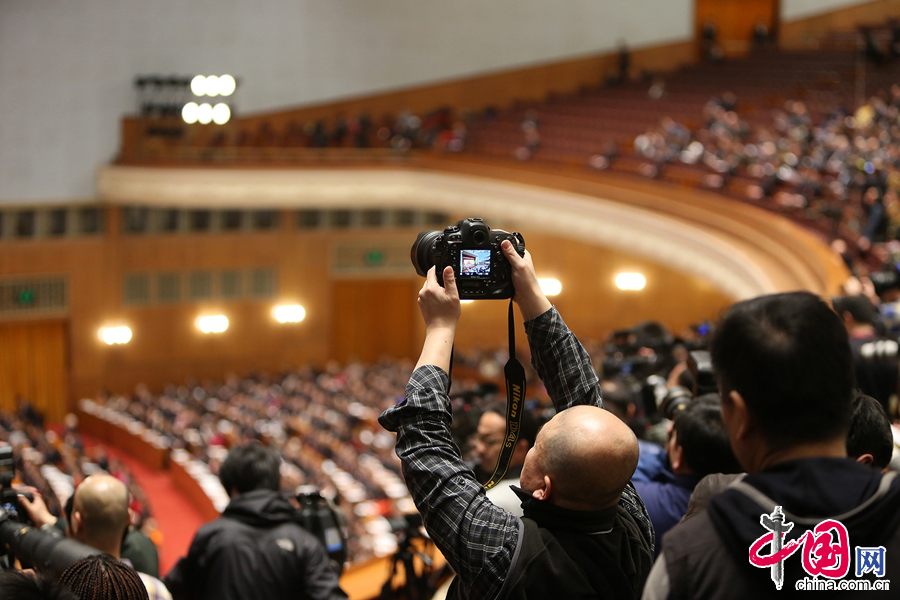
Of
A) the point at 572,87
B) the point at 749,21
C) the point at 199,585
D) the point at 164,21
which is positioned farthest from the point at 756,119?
the point at 199,585

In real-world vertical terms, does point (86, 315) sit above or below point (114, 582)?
below

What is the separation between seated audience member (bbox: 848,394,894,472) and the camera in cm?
160

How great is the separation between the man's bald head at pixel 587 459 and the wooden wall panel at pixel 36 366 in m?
13.8

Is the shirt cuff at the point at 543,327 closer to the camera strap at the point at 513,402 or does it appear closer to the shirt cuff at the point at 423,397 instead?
the camera strap at the point at 513,402

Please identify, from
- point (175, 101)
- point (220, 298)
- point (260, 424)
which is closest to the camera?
point (260, 424)

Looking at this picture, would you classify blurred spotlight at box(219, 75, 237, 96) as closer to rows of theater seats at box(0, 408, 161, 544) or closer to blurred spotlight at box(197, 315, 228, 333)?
blurred spotlight at box(197, 315, 228, 333)

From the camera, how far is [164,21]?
541 inches

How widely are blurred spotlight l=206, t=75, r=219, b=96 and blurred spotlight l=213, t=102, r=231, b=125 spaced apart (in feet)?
0.65

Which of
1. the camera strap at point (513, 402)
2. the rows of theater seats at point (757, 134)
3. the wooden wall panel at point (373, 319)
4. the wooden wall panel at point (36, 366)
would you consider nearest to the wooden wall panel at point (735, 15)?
the rows of theater seats at point (757, 134)

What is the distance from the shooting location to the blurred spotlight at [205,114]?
44.6ft

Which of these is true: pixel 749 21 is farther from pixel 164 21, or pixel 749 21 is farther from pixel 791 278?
pixel 791 278

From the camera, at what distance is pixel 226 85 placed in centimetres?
1401

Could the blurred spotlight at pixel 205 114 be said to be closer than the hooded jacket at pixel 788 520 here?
No

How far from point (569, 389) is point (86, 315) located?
45.2ft
